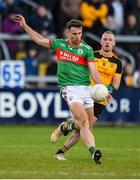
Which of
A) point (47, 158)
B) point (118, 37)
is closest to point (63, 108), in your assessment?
point (118, 37)

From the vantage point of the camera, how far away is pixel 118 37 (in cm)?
2633

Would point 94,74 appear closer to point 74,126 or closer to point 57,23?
point 74,126

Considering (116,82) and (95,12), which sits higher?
(95,12)

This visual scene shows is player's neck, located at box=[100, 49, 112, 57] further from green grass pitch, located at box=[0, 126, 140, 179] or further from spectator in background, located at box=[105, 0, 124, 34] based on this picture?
spectator in background, located at box=[105, 0, 124, 34]

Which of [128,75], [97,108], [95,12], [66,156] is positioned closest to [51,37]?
[95,12]

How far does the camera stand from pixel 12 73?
23.3 metres

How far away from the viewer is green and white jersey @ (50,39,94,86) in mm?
13688

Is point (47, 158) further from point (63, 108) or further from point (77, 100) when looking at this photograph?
point (63, 108)

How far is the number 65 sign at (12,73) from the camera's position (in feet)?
75.9

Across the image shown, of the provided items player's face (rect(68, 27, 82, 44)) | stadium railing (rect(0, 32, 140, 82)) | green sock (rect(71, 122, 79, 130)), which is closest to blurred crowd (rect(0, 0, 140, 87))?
stadium railing (rect(0, 32, 140, 82))

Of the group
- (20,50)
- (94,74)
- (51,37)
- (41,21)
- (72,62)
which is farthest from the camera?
(20,50)

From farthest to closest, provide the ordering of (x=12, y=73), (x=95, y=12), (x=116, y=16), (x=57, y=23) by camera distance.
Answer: (x=57, y=23) → (x=116, y=16) → (x=95, y=12) → (x=12, y=73)

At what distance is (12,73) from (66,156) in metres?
8.71

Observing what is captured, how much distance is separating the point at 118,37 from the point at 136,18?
902mm
